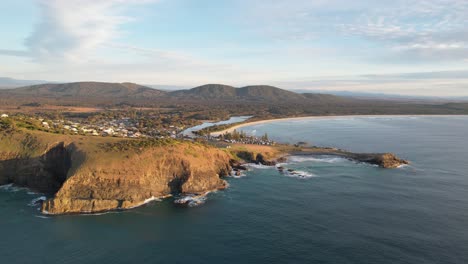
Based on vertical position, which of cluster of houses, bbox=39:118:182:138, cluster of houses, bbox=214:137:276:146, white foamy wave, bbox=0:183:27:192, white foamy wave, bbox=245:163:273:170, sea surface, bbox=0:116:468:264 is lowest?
sea surface, bbox=0:116:468:264

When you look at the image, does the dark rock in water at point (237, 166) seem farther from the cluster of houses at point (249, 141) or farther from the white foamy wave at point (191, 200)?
the cluster of houses at point (249, 141)

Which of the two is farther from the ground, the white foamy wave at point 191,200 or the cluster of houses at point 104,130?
the cluster of houses at point 104,130

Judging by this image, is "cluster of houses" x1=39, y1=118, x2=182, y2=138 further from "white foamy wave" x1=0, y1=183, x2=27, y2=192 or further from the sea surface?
the sea surface

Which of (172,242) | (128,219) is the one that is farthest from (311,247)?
(128,219)

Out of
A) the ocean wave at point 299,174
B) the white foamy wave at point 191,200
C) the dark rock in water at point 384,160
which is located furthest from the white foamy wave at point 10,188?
the dark rock in water at point 384,160

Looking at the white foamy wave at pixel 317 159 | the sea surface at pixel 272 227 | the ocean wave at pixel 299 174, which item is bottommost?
the sea surface at pixel 272 227

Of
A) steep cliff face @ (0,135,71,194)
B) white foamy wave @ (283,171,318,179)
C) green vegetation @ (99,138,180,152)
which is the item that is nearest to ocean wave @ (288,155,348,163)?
white foamy wave @ (283,171,318,179)

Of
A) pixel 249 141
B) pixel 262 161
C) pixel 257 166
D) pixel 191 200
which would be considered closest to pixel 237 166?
pixel 257 166
